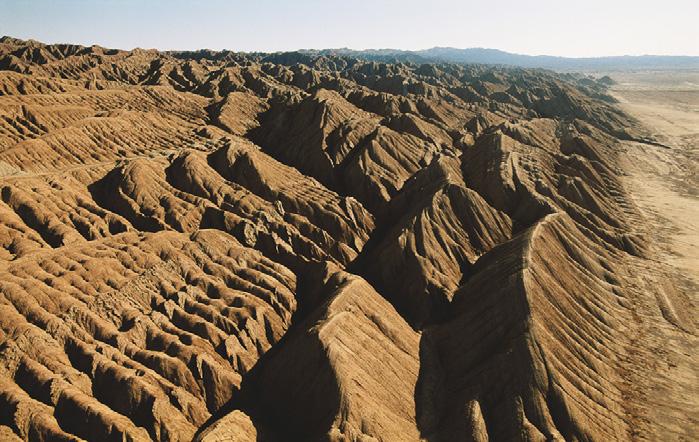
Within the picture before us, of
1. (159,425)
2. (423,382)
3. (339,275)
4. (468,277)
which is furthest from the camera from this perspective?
(468,277)

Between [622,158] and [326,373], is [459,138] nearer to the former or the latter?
[622,158]

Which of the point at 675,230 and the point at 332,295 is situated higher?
the point at 332,295

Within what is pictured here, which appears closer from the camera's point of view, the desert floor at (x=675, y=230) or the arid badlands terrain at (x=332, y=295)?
the arid badlands terrain at (x=332, y=295)

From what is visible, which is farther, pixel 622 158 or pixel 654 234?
pixel 622 158

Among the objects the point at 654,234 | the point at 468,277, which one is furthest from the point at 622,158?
the point at 468,277

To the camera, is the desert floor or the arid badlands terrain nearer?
the arid badlands terrain

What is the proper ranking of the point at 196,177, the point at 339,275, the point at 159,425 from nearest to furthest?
the point at 159,425, the point at 339,275, the point at 196,177

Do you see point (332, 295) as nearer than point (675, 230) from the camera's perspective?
Yes

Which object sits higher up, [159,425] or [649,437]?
[159,425]
